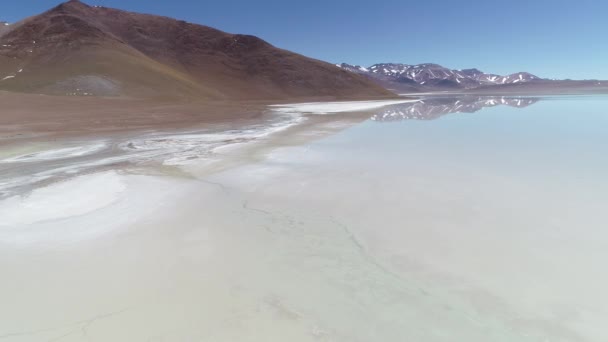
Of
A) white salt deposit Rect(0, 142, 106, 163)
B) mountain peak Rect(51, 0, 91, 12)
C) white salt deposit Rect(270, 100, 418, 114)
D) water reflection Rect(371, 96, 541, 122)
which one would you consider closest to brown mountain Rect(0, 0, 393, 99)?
mountain peak Rect(51, 0, 91, 12)

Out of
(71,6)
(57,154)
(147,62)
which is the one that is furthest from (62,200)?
(71,6)

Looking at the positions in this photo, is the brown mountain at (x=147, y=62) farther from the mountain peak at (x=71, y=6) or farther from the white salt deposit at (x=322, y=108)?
the white salt deposit at (x=322, y=108)

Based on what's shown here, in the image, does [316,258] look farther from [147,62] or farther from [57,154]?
[147,62]

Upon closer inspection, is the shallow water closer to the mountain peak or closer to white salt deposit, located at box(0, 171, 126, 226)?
white salt deposit, located at box(0, 171, 126, 226)

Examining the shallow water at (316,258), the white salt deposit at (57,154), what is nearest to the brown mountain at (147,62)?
the white salt deposit at (57,154)

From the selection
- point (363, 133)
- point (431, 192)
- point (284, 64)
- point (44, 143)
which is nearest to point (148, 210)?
point (431, 192)

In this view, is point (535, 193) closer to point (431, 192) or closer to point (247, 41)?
point (431, 192)
